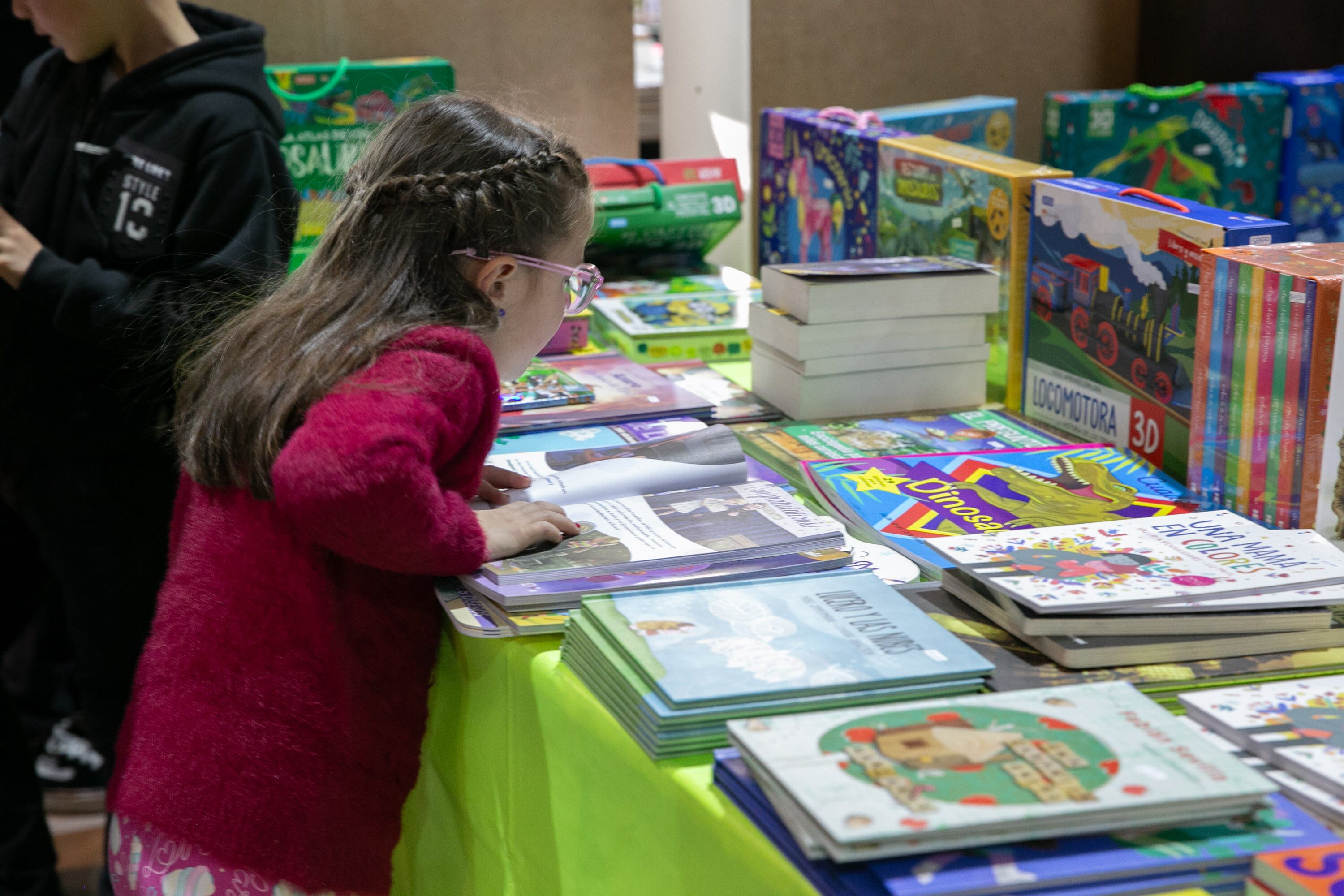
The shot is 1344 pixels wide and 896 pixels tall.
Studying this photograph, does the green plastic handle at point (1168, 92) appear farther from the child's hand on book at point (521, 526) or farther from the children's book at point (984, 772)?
the children's book at point (984, 772)

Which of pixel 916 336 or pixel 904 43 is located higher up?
pixel 904 43

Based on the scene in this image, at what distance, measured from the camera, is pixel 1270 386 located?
1297mm

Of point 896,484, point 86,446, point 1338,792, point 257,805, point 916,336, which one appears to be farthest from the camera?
point 86,446

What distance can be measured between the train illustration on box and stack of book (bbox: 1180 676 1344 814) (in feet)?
1.98

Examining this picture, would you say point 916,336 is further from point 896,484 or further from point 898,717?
point 898,717

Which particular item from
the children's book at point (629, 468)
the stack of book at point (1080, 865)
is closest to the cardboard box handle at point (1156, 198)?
the children's book at point (629, 468)

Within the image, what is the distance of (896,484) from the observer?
4.67 ft

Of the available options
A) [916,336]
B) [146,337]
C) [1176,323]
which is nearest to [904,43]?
[916,336]

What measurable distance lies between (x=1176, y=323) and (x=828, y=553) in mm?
577

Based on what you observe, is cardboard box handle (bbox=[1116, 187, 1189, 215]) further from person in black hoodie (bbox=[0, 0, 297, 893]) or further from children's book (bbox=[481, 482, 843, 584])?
person in black hoodie (bbox=[0, 0, 297, 893])

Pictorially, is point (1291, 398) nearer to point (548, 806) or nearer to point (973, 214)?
point (973, 214)

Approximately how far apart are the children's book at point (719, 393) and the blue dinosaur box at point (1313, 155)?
5.20 ft

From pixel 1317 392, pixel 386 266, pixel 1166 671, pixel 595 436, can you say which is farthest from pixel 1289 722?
pixel 595 436

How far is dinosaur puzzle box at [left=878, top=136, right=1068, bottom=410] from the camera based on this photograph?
5.81 ft
